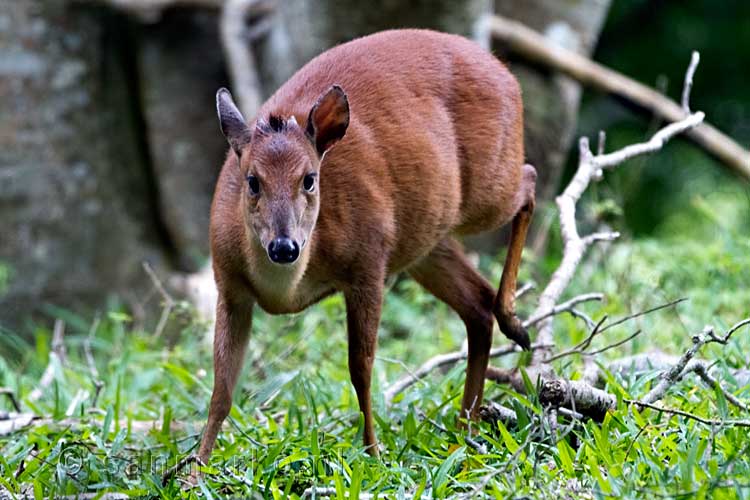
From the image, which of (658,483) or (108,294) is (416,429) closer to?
(658,483)

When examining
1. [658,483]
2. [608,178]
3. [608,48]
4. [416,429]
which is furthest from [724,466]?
[608,48]

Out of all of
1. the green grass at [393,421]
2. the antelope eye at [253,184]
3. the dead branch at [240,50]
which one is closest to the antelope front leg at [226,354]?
the green grass at [393,421]

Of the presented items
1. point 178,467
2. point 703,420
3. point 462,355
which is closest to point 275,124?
point 178,467

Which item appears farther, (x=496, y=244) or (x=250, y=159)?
(x=496, y=244)

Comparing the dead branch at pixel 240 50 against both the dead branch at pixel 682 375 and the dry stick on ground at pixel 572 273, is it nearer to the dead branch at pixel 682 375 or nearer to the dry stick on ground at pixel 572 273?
the dry stick on ground at pixel 572 273

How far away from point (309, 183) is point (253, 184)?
20 cm

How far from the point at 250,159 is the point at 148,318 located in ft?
13.5

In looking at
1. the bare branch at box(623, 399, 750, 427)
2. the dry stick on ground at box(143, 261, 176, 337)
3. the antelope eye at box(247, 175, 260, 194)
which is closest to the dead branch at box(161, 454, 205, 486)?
the antelope eye at box(247, 175, 260, 194)

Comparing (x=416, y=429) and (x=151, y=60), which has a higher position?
(x=416, y=429)

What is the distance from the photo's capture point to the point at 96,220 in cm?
866

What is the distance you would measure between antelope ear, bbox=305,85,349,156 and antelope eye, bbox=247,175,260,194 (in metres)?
0.27

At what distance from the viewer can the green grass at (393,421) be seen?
153 inches

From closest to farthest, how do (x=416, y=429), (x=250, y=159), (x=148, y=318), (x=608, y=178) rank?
(x=250, y=159) → (x=416, y=429) → (x=148, y=318) → (x=608, y=178)

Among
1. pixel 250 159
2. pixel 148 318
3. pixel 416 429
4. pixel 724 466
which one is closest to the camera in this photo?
pixel 724 466
